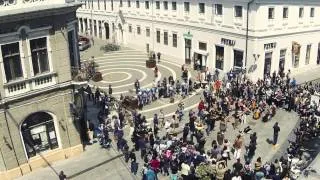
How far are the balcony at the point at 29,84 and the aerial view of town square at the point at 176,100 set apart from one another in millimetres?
60

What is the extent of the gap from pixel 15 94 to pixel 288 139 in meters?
17.9

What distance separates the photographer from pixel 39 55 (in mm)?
23281

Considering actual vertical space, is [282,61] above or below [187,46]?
below

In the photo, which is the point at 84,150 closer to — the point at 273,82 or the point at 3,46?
the point at 3,46

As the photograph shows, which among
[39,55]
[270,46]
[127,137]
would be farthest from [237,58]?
[39,55]

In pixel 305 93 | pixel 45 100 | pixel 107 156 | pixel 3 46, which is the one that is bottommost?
pixel 107 156

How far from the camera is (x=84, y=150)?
26594mm

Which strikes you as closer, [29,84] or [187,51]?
[29,84]

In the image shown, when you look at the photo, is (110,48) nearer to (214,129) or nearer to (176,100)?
(176,100)

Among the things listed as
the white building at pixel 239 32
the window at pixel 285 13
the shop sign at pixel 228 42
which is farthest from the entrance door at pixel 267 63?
the window at pixel 285 13

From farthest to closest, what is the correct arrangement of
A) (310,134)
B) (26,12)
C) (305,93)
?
(305,93) → (310,134) → (26,12)

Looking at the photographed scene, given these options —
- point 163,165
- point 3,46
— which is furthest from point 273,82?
point 3,46

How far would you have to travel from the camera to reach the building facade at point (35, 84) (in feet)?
72.0

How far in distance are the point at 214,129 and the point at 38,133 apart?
12.4 meters
